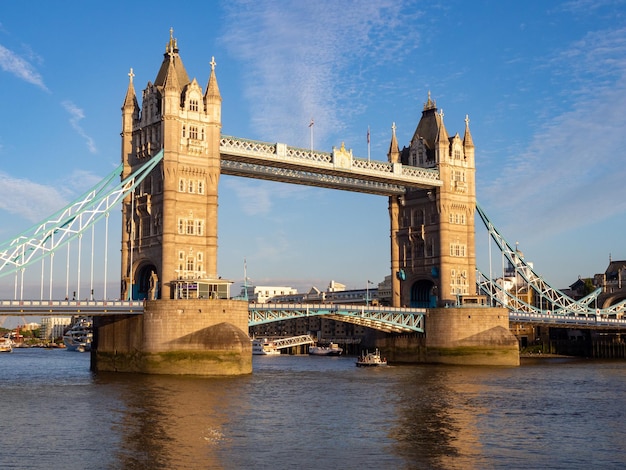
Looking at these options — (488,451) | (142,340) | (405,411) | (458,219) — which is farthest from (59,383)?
(458,219)

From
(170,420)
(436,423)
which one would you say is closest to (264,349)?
(170,420)

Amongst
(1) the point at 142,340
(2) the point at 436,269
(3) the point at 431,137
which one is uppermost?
(3) the point at 431,137

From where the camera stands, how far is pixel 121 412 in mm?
46406

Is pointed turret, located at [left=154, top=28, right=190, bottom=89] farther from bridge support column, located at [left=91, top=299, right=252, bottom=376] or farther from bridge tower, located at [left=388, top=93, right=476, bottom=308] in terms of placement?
bridge tower, located at [left=388, top=93, right=476, bottom=308]

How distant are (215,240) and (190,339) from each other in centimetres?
1165

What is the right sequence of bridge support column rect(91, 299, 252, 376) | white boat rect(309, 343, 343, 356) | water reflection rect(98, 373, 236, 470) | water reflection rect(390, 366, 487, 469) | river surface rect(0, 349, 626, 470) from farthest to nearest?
white boat rect(309, 343, 343, 356) < bridge support column rect(91, 299, 252, 376) < water reflection rect(390, 366, 487, 469) < river surface rect(0, 349, 626, 470) < water reflection rect(98, 373, 236, 470)

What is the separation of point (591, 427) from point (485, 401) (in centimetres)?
1138

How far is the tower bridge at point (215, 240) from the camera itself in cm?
7044

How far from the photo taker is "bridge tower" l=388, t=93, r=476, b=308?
98.5 m

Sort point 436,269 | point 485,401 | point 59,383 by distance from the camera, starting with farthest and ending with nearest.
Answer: point 436,269, point 59,383, point 485,401

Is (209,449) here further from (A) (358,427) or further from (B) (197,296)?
(B) (197,296)

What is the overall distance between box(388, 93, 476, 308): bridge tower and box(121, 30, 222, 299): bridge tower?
30855 millimetres

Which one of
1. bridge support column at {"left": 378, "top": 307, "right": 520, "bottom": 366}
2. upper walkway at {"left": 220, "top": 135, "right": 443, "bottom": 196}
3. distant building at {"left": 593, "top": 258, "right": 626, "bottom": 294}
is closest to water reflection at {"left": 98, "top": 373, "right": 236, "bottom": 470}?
upper walkway at {"left": 220, "top": 135, "right": 443, "bottom": 196}

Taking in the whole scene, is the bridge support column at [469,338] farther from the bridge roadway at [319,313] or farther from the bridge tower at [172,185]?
the bridge tower at [172,185]
